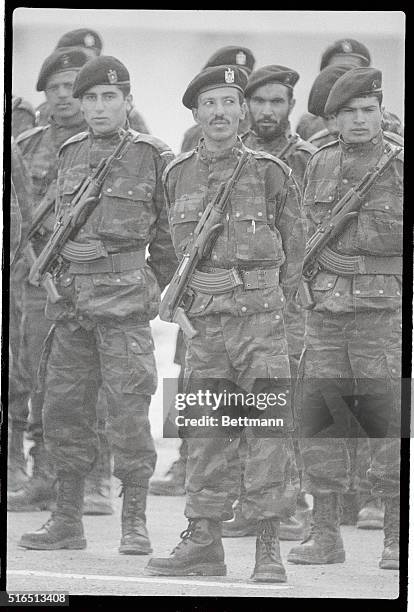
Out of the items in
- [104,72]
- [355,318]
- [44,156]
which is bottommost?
[355,318]

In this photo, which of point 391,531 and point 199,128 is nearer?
point 199,128

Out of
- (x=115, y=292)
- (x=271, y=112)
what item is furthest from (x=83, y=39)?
(x=115, y=292)

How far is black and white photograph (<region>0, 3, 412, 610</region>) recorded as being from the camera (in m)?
13.0

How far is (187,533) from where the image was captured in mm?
13047

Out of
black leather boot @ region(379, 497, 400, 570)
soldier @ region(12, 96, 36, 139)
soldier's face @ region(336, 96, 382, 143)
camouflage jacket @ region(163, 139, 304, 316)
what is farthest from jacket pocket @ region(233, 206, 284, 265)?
black leather boot @ region(379, 497, 400, 570)

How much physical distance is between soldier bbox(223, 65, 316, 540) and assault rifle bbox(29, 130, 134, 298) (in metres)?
0.56

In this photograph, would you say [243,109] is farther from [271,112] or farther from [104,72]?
[104,72]

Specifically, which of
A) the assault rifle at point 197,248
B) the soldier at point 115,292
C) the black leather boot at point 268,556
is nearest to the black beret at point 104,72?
the soldier at point 115,292

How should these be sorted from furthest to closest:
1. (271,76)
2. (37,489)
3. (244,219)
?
1. (37,489)
2. (271,76)
3. (244,219)

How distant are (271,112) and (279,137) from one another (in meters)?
0.12

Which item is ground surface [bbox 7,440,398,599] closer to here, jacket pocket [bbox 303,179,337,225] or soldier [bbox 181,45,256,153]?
jacket pocket [bbox 303,179,337,225]

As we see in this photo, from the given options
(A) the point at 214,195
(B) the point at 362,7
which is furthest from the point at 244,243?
(B) the point at 362,7

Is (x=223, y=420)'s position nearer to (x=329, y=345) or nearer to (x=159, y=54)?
(x=329, y=345)
